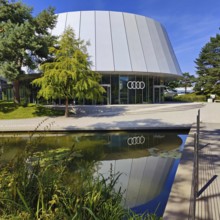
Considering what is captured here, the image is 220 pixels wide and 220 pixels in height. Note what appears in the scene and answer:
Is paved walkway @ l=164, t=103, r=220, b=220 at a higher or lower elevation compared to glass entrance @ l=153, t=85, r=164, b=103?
lower

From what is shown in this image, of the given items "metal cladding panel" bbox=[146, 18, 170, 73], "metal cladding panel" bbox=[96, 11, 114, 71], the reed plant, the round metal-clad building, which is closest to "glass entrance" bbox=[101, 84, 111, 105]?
the round metal-clad building

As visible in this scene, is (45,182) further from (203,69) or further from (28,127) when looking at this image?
(203,69)

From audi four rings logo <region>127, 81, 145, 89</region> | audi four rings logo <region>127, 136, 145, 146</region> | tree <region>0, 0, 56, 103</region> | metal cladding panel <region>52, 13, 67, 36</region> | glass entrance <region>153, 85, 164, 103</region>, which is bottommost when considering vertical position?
audi four rings logo <region>127, 136, 145, 146</region>

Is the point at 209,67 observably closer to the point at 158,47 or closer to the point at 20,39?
the point at 158,47

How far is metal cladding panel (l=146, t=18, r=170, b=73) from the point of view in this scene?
28.0 meters

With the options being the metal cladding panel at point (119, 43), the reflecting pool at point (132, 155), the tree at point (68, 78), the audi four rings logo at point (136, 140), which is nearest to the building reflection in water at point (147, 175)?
the reflecting pool at point (132, 155)

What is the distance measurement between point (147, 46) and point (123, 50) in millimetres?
3427

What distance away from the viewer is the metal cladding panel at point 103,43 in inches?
987

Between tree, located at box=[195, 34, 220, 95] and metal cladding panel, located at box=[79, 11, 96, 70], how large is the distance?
83.6 feet

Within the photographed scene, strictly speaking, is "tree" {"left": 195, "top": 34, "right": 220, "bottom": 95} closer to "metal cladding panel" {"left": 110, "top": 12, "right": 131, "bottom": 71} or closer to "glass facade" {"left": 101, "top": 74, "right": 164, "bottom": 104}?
"glass facade" {"left": 101, "top": 74, "right": 164, "bottom": 104}

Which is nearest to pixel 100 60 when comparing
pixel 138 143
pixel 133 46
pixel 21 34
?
pixel 133 46

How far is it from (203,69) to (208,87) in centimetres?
555

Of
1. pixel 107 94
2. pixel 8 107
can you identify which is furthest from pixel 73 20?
pixel 8 107

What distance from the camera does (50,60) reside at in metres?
19.9
